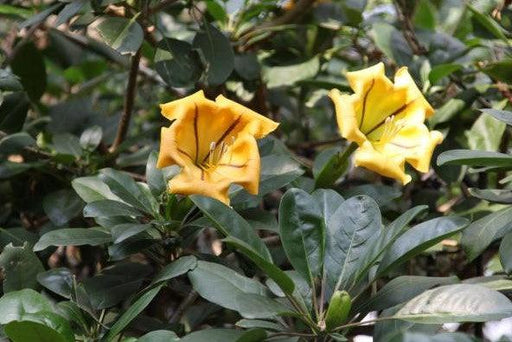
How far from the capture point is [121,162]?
161 centimetres

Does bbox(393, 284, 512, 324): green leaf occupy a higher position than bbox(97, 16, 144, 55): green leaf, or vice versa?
bbox(97, 16, 144, 55): green leaf

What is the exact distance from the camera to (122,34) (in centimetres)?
140

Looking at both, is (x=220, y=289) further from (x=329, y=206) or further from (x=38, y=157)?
(x=38, y=157)

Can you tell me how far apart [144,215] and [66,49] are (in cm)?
100

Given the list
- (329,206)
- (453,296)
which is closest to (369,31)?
(329,206)

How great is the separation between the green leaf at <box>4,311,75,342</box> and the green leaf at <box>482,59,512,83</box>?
88 cm

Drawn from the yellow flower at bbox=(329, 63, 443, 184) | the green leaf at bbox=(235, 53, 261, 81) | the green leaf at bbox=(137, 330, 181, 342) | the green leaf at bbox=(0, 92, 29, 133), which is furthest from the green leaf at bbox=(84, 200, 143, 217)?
the green leaf at bbox=(235, 53, 261, 81)

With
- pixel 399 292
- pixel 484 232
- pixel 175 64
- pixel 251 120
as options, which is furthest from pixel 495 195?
pixel 175 64

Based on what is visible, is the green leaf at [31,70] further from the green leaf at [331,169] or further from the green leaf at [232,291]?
the green leaf at [232,291]

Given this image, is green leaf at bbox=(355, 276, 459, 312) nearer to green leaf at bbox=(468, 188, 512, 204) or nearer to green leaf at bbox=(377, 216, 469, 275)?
green leaf at bbox=(377, 216, 469, 275)

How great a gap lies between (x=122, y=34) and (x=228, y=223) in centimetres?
52

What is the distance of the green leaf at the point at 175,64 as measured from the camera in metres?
1.52

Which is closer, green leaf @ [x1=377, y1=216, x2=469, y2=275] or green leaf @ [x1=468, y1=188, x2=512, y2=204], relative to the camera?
green leaf @ [x1=377, y1=216, x2=469, y2=275]

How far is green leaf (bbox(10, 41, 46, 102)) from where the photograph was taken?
191cm
